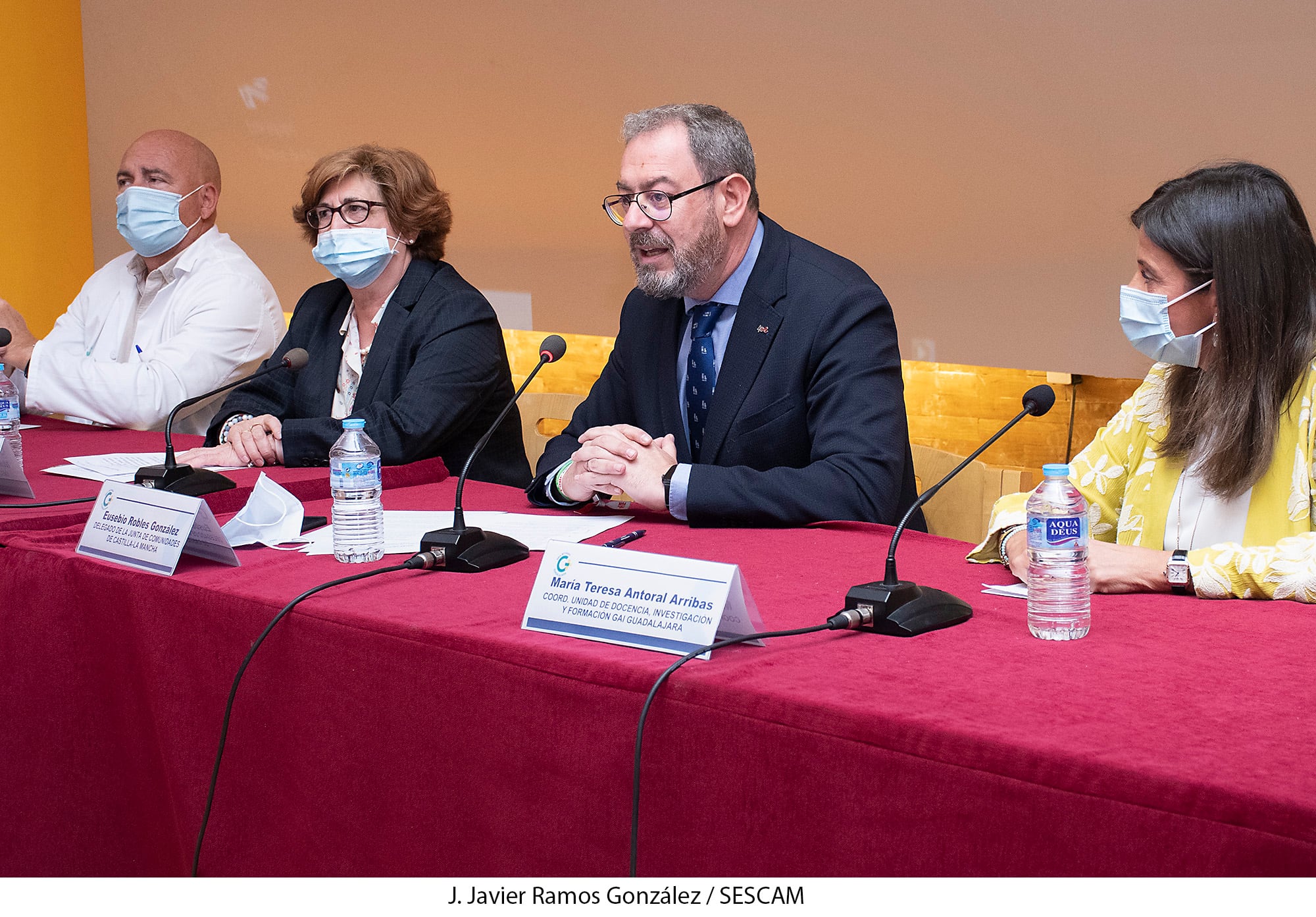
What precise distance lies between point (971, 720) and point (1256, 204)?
3.09ft

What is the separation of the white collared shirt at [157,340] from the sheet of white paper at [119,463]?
15.3 inches

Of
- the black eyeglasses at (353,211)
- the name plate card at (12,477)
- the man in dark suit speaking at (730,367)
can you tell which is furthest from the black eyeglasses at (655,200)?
the name plate card at (12,477)

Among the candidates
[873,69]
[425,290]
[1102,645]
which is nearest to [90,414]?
[425,290]

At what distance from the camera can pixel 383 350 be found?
2.53 meters

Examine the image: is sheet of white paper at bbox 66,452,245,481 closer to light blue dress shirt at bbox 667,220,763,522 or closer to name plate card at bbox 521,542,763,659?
light blue dress shirt at bbox 667,220,763,522

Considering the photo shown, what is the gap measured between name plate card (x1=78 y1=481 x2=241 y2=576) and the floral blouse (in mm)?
986

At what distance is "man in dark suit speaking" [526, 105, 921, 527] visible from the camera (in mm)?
1803

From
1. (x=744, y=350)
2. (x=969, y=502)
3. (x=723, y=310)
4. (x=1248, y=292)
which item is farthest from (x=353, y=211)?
(x=1248, y=292)

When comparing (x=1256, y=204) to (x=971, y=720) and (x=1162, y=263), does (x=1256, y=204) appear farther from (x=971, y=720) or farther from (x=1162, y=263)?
(x=971, y=720)

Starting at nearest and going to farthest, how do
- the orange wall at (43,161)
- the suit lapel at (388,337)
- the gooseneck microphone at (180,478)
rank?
the gooseneck microphone at (180,478)
the suit lapel at (388,337)
the orange wall at (43,161)

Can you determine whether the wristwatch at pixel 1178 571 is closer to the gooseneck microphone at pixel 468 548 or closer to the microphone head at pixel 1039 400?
the microphone head at pixel 1039 400

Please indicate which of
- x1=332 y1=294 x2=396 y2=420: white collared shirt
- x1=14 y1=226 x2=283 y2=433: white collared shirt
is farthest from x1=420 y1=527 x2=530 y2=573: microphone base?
x1=14 y1=226 x2=283 y2=433: white collared shirt

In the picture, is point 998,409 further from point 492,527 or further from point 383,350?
point 492,527

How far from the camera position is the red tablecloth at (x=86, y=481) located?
179 centimetres
